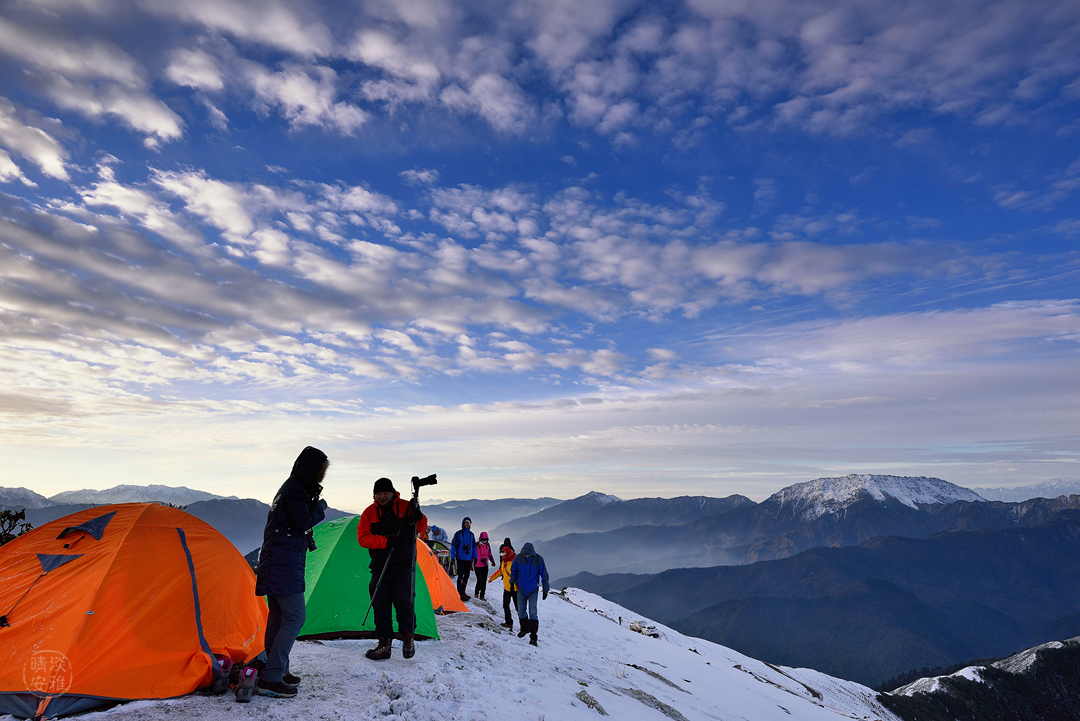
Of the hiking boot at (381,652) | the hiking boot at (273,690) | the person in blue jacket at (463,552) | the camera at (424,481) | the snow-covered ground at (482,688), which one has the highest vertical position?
the camera at (424,481)

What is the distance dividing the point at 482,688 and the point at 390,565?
2447 millimetres

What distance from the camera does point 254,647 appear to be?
7629 millimetres

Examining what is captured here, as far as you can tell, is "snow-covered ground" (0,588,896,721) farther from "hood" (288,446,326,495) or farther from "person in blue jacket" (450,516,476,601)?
"hood" (288,446,326,495)

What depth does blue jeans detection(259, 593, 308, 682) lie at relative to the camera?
6668 mm

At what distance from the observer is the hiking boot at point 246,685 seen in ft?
20.7

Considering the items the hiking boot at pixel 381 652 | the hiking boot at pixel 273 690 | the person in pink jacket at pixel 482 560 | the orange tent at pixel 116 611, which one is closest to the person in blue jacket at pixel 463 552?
the person in pink jacket at pixel 482 560

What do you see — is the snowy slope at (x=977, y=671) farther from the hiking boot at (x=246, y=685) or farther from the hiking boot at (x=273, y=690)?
the hiking boot at (x=246, y=685)

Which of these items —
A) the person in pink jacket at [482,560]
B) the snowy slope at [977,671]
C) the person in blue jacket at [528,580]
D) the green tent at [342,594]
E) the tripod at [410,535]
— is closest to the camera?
the tripod at [410,535]

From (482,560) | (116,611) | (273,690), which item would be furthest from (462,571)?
(116,611)

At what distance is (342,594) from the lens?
35.3ft

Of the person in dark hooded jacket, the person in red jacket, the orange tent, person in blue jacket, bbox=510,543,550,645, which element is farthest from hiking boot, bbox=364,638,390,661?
person in blue jacket, bbox=510,543,550,645

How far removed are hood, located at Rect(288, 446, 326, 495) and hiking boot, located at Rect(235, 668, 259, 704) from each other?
222cm

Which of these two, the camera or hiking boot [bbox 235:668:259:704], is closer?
hiking boot [bbox 235:668:259:704]

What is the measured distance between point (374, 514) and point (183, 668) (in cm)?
330
